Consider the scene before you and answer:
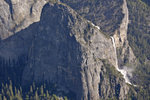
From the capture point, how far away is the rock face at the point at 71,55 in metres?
149

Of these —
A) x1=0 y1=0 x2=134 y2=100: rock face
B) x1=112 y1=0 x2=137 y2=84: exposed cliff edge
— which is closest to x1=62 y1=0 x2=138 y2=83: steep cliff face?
x1=112 y1=0 x2=137 y2=84: exposed cliff edge

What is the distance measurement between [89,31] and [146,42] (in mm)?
43140

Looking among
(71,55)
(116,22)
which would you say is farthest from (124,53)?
(71,55)

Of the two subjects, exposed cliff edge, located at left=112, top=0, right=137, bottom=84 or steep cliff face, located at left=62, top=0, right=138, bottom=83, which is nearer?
exposed cliff edge, located at left=112, top=0, right=137, bottom=84

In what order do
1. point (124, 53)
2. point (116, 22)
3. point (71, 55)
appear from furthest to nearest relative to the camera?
1. point (124, 53)
2. point (116, 22)
3. point (71, 55)

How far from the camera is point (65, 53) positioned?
151375 mm

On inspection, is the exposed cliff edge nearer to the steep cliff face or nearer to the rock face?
the steep cliff face

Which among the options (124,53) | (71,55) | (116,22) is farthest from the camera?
(124,53)

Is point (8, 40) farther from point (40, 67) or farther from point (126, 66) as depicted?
point (126, 66)

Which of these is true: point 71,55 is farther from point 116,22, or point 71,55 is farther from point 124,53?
point 124,53

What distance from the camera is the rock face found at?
149 meters

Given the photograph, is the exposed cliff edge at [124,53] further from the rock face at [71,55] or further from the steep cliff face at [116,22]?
the rock face at [71,55]

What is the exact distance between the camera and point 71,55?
150000 mm

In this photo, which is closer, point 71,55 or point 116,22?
point 71,55
